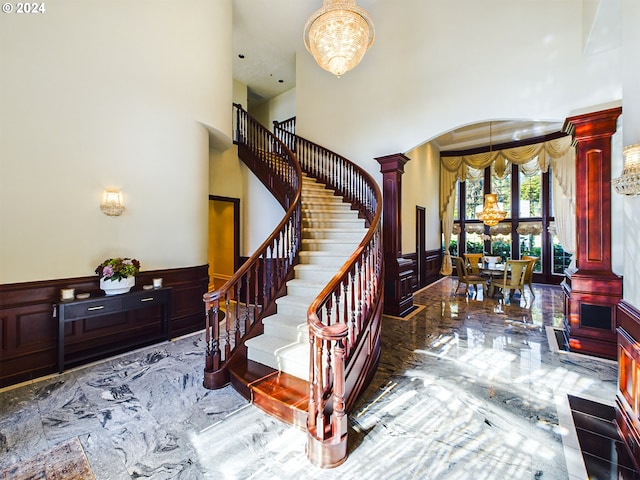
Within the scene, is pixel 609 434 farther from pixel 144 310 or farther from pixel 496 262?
pixel 496 262

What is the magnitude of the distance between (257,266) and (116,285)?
1.83m

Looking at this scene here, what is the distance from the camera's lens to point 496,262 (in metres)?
7.64

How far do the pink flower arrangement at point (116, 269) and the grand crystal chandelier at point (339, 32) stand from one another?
350 cm

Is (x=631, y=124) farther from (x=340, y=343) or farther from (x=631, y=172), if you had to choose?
(x=340, y=343)

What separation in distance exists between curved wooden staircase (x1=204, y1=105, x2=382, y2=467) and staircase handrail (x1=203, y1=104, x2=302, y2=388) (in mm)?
15

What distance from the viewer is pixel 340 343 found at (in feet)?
6.12

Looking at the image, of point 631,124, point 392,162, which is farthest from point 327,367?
point 392,162

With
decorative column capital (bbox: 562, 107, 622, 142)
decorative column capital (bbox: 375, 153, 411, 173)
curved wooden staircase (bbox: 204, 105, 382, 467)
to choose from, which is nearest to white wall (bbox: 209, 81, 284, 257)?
curved wooden staircase (bbox: 204, 105, 382, 467)

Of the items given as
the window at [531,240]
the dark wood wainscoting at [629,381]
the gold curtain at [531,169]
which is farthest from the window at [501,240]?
the dark wood wainscoting at [629,381]

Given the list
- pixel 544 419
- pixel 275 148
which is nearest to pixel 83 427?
pixel 544 419

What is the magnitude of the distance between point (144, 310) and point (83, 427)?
1890mm

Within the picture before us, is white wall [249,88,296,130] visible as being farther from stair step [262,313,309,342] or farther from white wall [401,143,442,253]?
stair step [262,313,309,342]

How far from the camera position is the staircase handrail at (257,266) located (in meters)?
2.79

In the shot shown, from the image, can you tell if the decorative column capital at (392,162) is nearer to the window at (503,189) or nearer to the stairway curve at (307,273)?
the stairway curve at (307,273)
